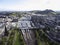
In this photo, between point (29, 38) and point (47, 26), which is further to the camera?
point (47, 26)

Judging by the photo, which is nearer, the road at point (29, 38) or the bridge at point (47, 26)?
the road at point (29, 38)

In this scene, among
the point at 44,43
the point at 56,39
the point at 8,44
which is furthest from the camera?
the point at 56,39

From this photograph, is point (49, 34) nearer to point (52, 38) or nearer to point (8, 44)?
point (52, 38)

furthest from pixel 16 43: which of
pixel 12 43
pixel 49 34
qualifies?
pixel 49 34

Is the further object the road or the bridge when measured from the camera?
the bridge

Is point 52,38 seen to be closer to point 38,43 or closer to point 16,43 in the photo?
point 38,43

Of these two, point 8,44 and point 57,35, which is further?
point 57,35

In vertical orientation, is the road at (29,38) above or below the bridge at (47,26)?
below

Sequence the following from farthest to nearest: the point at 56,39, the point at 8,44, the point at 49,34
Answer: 1. the point at 49,34
2. the point at 56,39
3. the point at 8,44

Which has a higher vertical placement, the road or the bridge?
the bridge

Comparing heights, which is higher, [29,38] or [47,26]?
[47,26]

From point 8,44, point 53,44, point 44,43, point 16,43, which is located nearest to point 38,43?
point 44,43
